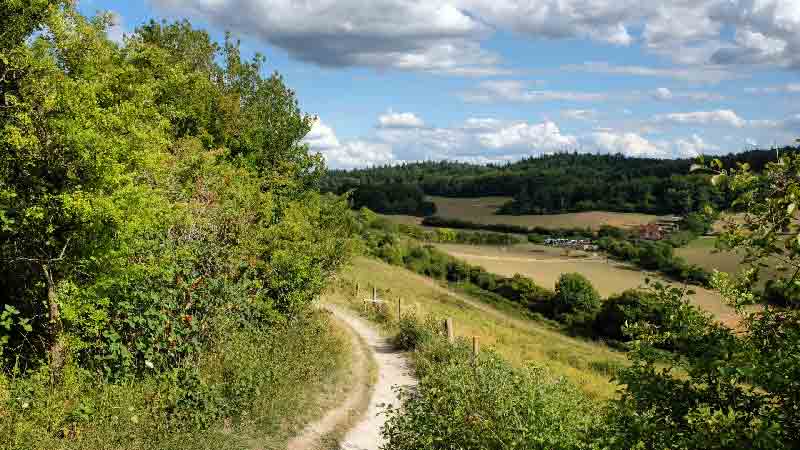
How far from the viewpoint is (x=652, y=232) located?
10244cm

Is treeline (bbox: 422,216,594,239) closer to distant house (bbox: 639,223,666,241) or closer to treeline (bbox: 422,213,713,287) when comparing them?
treeline (bbox: 422,213,713,287)

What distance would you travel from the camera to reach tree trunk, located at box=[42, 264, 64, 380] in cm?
991

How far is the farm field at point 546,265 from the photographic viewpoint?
82.0 m

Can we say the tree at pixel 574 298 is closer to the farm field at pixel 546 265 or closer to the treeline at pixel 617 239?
the farm field at pixel 546 265

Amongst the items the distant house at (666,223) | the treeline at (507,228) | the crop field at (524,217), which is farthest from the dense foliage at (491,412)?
the crop field at (524,217)

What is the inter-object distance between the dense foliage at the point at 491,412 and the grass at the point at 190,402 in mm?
3018

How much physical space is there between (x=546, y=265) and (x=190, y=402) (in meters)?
85.9

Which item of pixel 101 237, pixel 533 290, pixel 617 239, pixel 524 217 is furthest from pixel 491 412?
pixel 524 217

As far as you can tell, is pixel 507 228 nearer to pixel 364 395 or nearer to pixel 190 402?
pixel 364 395

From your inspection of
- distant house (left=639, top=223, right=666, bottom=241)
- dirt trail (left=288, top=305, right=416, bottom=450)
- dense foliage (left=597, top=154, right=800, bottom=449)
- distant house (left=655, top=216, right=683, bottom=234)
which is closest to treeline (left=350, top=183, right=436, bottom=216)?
distant house (left=655, top=216, right=683, bottom=234)

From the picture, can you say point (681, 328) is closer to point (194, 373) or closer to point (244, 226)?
point (194, 373)

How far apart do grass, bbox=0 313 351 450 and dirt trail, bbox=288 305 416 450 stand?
0.31m

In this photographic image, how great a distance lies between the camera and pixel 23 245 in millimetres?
10172

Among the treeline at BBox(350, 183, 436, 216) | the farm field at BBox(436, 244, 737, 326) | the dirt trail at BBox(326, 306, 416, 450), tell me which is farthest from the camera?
the treeline at BBox(350, 183, 436, 216)
